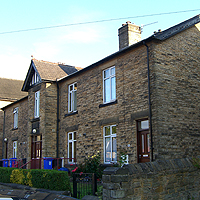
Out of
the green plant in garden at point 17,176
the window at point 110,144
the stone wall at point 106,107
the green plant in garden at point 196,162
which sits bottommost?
the green plant in garden at point 17,176

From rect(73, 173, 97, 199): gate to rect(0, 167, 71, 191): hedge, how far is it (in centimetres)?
75

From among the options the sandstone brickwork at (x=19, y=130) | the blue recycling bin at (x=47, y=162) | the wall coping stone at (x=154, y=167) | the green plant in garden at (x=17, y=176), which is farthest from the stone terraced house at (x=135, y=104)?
the sandstone brickwork at (x=19, y=130)

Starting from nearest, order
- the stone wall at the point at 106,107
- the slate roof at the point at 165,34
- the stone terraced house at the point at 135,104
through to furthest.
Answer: the stone terraced house at the point at 135,104
the slate roof at the point at 165,34
the stone wall at the point at 106,107

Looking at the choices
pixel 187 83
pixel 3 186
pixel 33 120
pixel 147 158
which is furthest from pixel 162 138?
pixel 33 120

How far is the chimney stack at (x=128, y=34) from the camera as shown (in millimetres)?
16781

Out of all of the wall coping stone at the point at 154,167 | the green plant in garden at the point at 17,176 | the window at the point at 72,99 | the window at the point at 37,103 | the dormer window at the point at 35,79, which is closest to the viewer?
the wall coping stone at the point at 154,167

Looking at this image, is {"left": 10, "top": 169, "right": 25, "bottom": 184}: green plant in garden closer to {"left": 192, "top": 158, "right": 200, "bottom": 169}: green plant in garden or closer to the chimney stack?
{"left": 192, "top": 158, "right": 200, "bottom": 169}: green plant in garden

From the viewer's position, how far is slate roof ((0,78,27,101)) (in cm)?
3347

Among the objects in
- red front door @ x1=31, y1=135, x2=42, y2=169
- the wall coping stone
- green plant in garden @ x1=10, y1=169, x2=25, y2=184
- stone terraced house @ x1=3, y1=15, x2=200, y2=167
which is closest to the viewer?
the wall coping stone

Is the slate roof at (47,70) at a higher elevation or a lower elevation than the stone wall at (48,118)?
higher

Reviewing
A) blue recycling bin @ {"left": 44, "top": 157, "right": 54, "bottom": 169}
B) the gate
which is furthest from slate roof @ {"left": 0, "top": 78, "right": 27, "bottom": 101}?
the gate

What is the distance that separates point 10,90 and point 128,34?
71.9 feet

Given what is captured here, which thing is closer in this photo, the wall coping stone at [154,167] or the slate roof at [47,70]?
the wall coping stone at [154,167]

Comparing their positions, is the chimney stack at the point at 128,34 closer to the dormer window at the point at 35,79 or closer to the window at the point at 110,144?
the window at the point at 110,144
